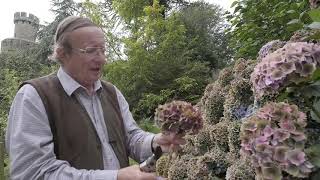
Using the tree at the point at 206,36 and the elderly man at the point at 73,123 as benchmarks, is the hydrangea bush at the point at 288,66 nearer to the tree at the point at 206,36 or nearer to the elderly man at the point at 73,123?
the elderly man at the point at 73,123

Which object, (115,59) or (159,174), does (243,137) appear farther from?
(115,59)

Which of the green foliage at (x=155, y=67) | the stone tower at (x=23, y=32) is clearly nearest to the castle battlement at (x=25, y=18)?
the stone tower at (x=23, y=32)

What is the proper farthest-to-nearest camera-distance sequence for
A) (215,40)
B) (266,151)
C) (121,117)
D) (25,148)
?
(215,40) < (121,117) < (25,148) < (266,151)

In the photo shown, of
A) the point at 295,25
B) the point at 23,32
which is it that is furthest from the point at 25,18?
the point at 295,25

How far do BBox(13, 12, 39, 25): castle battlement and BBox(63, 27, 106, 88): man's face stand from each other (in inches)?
1042

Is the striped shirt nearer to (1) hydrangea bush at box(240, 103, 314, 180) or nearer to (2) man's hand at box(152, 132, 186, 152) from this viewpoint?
(2) man's hand at box(152, 132, 186, 152)

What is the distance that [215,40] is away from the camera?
16484mm

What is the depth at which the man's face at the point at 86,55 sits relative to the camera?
2.16m

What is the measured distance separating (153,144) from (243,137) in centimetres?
122

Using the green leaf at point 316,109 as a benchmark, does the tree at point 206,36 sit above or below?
above

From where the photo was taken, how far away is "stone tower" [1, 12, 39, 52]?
2612cm

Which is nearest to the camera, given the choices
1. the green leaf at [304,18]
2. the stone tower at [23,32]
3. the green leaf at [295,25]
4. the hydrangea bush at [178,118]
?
the hydrangea bush at [178,118]

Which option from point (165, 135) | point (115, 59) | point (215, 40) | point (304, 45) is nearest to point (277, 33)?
point (165, 135)

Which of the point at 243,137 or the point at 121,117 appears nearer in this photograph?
the point at 243,137
